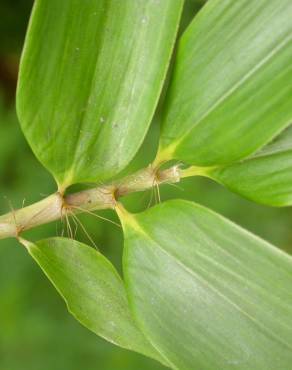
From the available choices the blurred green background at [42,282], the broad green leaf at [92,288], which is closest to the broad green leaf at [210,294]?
the broad green leaf at [92,288]

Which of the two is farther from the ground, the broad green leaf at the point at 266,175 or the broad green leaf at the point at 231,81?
the broad green leaf at the point at 231,81

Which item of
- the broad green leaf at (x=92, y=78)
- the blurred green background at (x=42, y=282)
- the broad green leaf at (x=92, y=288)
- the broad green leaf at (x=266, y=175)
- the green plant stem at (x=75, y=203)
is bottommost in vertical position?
the blurred green background at (x=42, y=282)

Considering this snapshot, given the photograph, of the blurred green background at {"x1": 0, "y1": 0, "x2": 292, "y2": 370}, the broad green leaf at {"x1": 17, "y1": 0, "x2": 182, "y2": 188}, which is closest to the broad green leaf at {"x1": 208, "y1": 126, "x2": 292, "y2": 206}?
the broad green leaf at {"x1": 17, "y1": 0, "x2": 182, "y2": 188}

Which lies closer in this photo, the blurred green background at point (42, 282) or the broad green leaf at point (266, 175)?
the broad green leaf at point (266, 175)

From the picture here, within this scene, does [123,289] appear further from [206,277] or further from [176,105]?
[176,105]

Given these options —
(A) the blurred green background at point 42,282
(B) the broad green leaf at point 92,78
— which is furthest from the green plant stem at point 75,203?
(A) the blurred green background at point 42,282

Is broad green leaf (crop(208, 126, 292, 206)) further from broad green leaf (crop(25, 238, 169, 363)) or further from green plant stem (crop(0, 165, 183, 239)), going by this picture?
broad green leaf (crop(25, 238, 169, 363))

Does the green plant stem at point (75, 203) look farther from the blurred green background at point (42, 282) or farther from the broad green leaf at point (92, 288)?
the blurred green background at point (42, 282)
